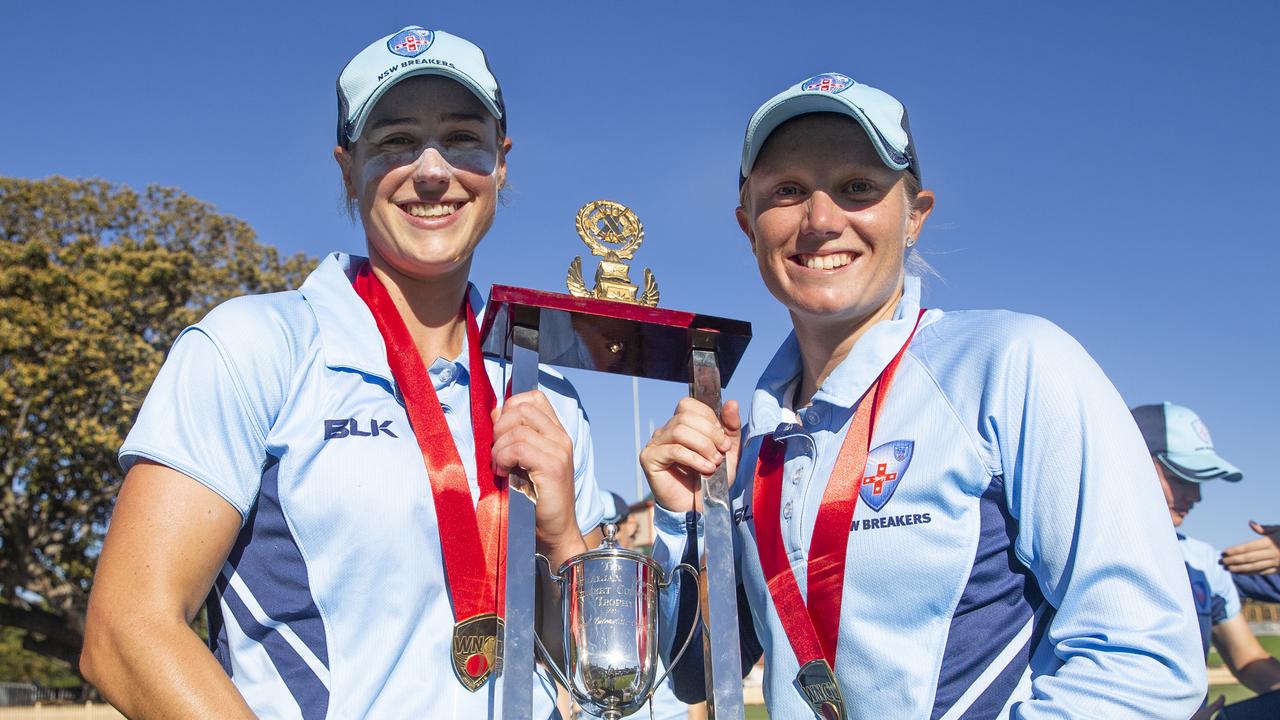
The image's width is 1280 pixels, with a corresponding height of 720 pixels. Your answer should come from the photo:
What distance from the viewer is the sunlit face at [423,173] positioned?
2947 millimetres

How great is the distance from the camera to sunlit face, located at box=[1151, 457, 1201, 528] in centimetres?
627

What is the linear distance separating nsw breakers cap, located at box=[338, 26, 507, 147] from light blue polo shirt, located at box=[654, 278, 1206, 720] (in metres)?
1.36

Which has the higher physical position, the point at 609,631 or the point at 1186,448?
the point at 1186,448

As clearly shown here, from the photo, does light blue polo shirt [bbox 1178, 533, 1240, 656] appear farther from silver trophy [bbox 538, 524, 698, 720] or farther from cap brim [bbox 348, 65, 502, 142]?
cap brim [bbox 348, 65, 502, 142]

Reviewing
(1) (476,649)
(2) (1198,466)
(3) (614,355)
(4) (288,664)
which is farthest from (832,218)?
(2) (1198,466)

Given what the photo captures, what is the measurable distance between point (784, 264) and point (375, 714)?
1632mm

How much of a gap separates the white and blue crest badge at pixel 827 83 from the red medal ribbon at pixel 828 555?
0.71 meters

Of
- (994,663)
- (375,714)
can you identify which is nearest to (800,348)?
(994,663)

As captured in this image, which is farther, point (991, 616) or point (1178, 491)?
point (1178, 491)

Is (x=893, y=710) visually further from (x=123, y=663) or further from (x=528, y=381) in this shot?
(x=123, y=663)

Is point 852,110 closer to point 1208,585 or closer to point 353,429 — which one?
point 353,429

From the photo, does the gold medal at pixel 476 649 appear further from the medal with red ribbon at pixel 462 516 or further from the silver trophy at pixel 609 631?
the silver trophy at pixel 609 631

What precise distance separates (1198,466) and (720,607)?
4.69m

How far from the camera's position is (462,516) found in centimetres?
268
